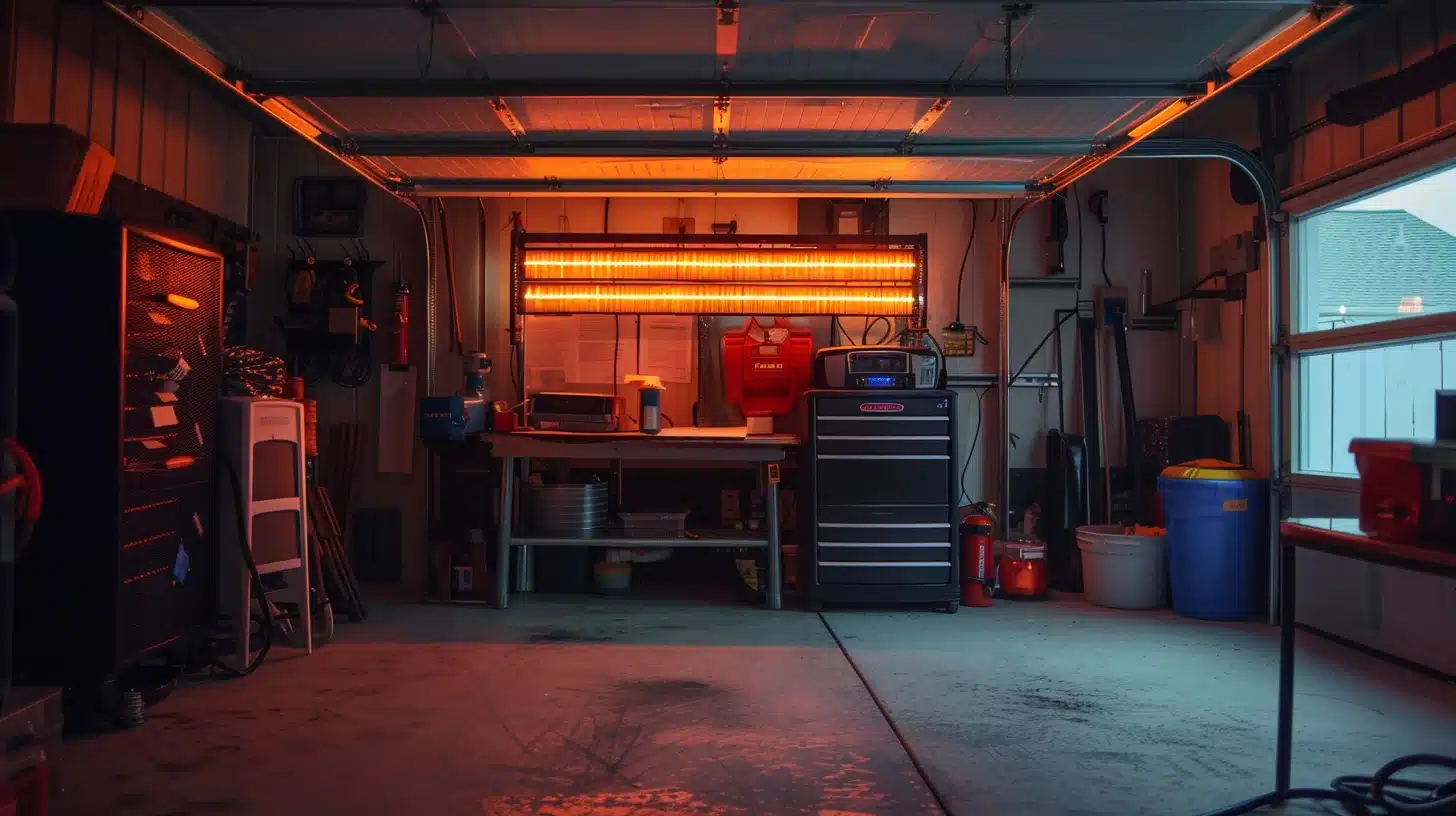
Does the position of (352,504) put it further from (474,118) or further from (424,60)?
(424,60)

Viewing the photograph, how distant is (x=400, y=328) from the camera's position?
6.08 metres

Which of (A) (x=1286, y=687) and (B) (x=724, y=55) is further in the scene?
(B) (x=724, y=55)

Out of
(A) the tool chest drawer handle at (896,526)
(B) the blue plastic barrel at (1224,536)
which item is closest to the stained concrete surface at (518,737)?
(A) the tool chest drawer handle at (896,526)

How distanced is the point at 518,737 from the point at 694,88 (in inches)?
106

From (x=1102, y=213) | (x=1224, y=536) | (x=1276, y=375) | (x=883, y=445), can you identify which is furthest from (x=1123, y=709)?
(x=1102, y=213)

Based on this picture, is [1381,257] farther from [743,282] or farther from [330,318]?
[330,318]

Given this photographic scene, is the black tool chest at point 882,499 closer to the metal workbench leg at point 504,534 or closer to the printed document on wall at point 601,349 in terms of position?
the printed document on wall at point 601,349

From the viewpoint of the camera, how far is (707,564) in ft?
20.9

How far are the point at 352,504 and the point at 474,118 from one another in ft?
9.87

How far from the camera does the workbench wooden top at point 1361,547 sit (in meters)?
2.03

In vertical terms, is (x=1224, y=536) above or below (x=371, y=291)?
below

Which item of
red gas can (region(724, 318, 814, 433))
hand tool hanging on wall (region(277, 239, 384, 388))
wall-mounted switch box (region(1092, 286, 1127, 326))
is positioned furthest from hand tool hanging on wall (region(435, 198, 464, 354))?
wall-mounted switch box (region(1092, 286, 1127, 326))

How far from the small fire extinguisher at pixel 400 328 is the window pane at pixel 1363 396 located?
5327mm

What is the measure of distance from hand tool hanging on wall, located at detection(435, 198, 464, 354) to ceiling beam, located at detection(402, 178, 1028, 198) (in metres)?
0.68
